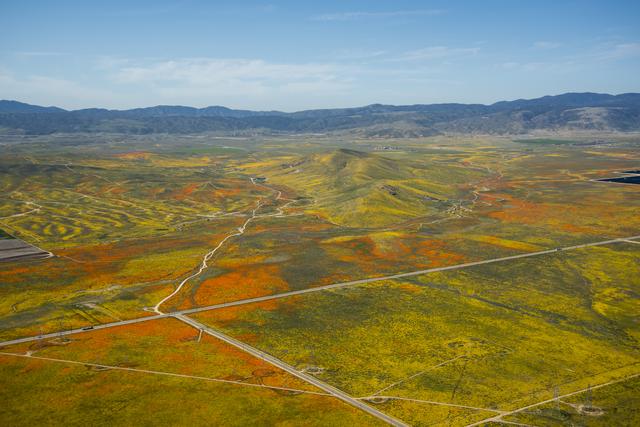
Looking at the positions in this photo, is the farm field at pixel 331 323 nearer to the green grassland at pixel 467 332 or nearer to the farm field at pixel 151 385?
the farm field at pixel 151 385

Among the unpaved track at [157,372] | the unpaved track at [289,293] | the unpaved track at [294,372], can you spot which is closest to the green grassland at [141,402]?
the unpaved track at [157,372]

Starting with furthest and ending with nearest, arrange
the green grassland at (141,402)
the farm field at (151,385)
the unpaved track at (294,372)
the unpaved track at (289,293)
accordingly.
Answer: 1. the unpaved track at (289,293)
2. the unpaved track at (294,372)
3. the farm field at (151,385)
4. the green grassland at (141,402)

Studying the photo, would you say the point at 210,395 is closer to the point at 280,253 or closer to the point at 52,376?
the point at 52,376

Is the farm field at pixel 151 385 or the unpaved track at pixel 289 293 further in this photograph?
the unpaved track at pixel 289 293

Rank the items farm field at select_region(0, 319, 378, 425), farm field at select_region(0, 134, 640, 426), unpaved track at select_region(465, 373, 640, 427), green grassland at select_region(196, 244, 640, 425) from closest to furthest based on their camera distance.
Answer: unpaved track at select_region(465, 373, 640, 427) < farm field at select_region(0, 319, 378, 425) < farm field at select_region(0, 134, 640, 426) < green grassland at select_region(196, 244, 640, 425)

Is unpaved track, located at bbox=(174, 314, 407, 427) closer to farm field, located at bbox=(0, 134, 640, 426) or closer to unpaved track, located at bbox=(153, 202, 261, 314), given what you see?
farm field, located at bbox=(0, 134, 640, 426)

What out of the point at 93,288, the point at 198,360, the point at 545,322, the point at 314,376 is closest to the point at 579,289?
the point at 545,322

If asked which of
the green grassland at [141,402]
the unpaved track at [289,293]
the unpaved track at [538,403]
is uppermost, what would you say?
the unpaved track at [289,293]

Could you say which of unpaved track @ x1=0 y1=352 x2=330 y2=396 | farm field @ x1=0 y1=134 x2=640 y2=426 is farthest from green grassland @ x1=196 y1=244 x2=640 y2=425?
unpaved track @ x1=0 y1=352 x2=330 y2=396
